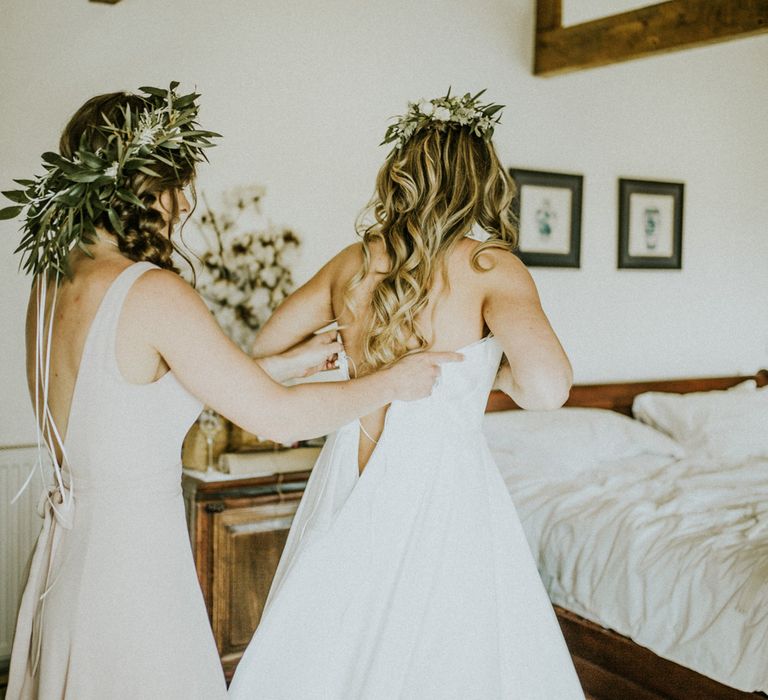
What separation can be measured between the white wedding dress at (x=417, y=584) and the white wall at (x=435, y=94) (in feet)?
5.18

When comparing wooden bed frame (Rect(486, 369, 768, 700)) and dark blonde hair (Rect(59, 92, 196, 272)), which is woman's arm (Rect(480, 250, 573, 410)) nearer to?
dark blonde hair (Rect(59, 92, 196, 272))

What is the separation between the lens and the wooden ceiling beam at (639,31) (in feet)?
11.1

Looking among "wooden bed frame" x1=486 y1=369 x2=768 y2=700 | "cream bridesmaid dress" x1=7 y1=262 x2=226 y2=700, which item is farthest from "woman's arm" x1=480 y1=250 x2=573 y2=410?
"wooden bed frame" x1=486 y1=369 x2=768 y2=700

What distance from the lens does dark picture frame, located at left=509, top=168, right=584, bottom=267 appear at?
4.23m

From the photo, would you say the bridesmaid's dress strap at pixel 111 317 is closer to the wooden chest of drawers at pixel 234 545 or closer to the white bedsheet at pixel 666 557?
the wooden chest of drawers at pixel 234 545

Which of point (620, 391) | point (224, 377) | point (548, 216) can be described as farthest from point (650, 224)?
point (224, 377)

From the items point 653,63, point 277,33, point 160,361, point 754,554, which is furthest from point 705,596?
point 653,63

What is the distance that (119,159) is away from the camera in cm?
152

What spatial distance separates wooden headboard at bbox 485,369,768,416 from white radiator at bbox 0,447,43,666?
6.18 feet

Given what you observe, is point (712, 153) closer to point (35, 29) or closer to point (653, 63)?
point (653, 63)

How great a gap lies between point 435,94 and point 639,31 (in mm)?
864

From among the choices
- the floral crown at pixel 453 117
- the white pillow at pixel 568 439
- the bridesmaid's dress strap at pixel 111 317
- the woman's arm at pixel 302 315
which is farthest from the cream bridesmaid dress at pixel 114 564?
the white pillow at pixel 568 439

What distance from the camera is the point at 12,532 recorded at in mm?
3166

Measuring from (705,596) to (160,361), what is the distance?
5.75 ft
